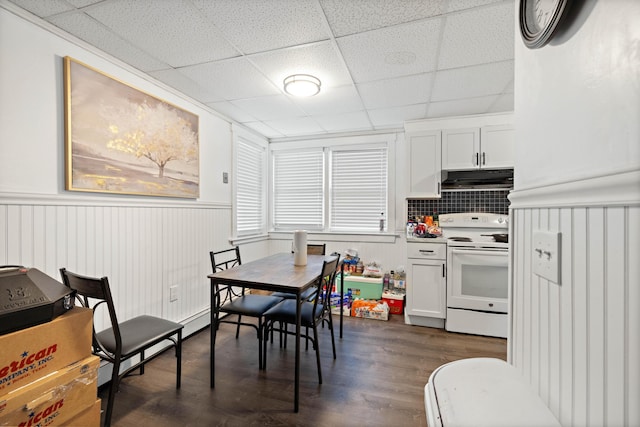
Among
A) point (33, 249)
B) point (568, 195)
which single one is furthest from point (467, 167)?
point (33, 249)

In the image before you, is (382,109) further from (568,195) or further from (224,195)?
(568,195)

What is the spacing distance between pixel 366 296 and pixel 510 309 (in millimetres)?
2869

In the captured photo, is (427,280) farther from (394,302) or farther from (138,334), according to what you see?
(138,334)

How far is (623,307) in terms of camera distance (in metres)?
0.44

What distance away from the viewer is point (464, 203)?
11.8ft

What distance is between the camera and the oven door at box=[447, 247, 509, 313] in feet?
9.55

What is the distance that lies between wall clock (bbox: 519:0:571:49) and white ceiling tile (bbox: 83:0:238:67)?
1.63 meters

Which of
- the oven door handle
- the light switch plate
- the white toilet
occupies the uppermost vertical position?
the light switch plate

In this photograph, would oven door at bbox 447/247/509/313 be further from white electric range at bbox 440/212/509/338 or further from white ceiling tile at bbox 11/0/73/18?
white ceiling tile at bbox 11/0/73/18

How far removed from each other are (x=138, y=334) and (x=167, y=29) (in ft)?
6.39

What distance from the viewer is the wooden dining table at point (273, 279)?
1834 mm

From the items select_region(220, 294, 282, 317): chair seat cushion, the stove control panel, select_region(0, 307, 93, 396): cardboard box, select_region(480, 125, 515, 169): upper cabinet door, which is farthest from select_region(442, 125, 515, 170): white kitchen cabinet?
select_region(0, 307, 93, 396): cardboard box

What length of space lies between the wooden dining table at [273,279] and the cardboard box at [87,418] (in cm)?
72

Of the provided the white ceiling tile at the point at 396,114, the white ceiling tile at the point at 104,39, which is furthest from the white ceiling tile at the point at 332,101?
the white ceiling tile at the point at 104,39
